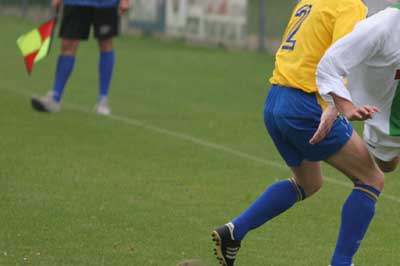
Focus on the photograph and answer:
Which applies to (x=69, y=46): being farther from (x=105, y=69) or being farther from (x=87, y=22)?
(x=105, y=69)

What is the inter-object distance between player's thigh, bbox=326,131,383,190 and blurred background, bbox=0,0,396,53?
16.3m

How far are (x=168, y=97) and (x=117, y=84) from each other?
1.54 metres

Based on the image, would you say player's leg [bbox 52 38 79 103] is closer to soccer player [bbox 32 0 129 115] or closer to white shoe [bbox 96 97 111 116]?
soccer player [bbox 32 0 129 115]

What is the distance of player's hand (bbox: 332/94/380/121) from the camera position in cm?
546

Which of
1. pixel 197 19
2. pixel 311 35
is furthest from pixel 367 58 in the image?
pixel 197 19

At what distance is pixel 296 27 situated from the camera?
6.16 meters

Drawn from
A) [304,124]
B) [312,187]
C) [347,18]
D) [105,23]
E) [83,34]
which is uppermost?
[347,18]

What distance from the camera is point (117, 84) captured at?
16.8 meters

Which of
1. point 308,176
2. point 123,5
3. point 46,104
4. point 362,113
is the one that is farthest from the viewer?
point 123,5

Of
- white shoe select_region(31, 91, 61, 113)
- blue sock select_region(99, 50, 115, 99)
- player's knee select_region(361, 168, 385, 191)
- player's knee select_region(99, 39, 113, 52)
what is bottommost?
white shoe select_region(31, 91, 61, 113)

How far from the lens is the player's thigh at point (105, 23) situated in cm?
1312

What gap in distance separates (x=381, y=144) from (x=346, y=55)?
83 cm

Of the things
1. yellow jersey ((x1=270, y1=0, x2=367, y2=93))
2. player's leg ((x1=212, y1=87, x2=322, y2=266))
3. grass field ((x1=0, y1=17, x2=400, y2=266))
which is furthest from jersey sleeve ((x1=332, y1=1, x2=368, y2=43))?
grass field ((x1=0, y1=17, x2=400, y2=266))

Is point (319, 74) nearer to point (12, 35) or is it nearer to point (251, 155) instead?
point (251, 155)
